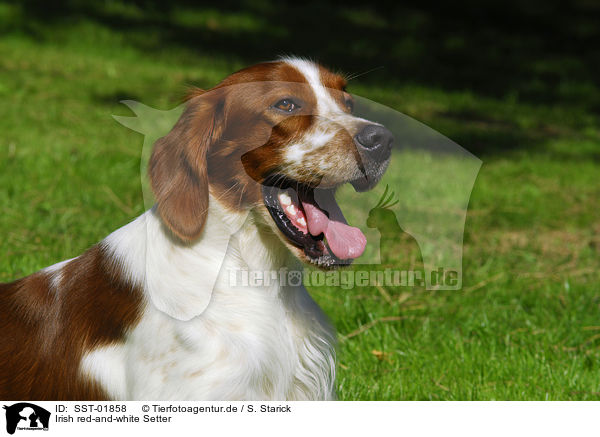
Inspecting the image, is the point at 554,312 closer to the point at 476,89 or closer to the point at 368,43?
the point at 476,89

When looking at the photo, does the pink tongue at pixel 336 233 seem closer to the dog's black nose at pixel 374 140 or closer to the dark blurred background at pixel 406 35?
the dog's black nose at pixel 374 140

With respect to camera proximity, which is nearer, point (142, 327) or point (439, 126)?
point (142, 327)

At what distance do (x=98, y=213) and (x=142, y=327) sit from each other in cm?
314

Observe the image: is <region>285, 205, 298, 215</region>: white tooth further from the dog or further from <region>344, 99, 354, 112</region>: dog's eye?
<region>344, 99, 354, 112</region>: dog's eye

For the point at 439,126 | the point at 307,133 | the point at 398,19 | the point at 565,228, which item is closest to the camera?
the point at 307,133

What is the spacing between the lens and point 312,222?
3277 millimetres

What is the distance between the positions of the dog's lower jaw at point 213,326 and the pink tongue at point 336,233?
180 millimetres

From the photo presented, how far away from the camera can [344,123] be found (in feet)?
10.8

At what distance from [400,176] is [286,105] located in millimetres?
3509

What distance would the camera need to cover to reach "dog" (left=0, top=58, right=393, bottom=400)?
3055mm

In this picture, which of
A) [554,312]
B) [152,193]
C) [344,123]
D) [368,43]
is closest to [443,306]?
[554,312]
